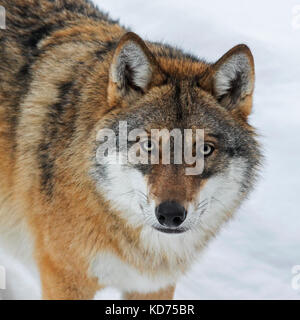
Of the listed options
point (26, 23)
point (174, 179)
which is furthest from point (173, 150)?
point (26, 23)

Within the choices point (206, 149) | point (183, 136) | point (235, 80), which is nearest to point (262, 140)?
point (235, 80)

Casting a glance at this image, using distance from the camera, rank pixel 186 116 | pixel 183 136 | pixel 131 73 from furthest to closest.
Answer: pixel 131 73 < pixel 186 116 < pixel 183 136

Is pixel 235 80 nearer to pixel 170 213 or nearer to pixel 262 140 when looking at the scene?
pixel 170 213

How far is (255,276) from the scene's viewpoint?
18.2 ft

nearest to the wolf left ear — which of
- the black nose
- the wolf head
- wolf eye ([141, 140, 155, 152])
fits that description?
the wolf head

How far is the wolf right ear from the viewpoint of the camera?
3.60 m

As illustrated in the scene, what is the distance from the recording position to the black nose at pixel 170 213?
3.27 meters

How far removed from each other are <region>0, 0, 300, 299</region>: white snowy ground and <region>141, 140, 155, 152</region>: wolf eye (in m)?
1.13

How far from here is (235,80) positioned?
386 cm

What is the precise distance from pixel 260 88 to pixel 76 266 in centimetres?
583

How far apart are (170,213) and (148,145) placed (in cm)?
50

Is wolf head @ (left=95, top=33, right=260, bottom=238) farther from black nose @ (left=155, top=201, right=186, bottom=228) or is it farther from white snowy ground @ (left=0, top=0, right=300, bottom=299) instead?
white snowy ground @ (left=0, top=0, right=300, bottom=299)

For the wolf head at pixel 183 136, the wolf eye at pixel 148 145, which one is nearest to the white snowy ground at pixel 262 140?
the wolf head at pixel 183 136
